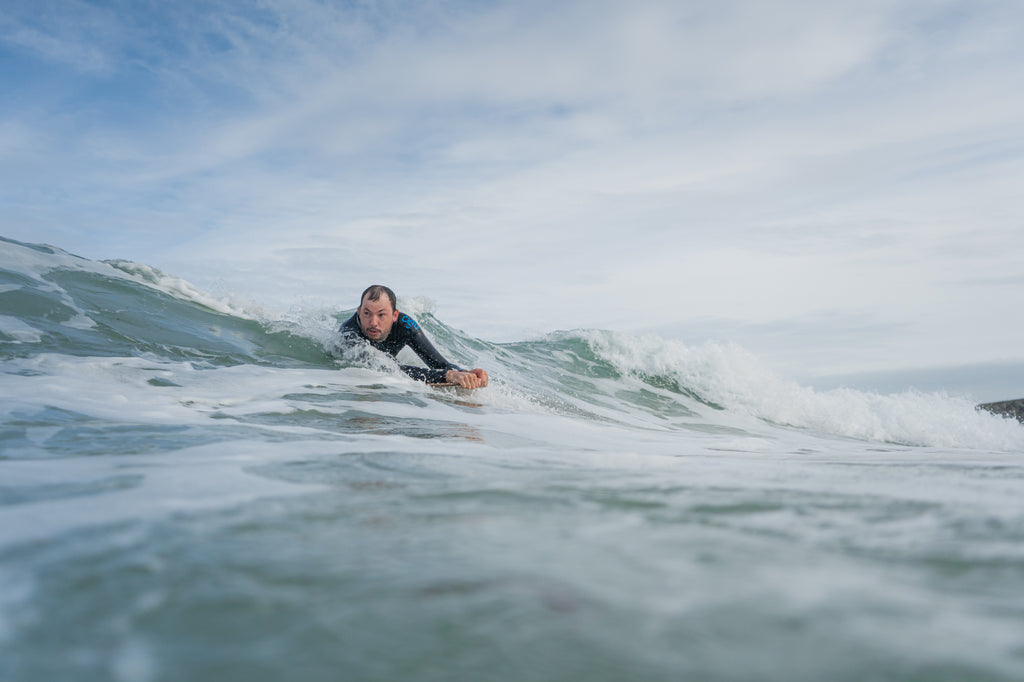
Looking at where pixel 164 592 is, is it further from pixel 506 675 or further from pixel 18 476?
pixel 18 476

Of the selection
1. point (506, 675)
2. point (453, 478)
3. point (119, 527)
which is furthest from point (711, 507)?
point (119, 527)

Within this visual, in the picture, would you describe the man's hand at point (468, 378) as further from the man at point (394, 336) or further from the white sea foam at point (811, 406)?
the white sea foam at point (811, 406)

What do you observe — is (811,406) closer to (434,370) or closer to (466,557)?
(434,370)

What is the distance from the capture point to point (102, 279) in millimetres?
9562

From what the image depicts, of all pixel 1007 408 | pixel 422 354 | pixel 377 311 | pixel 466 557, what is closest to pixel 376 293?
pixel 377 311

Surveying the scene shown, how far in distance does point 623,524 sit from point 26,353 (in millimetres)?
6409

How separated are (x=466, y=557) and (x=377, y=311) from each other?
20.6ft

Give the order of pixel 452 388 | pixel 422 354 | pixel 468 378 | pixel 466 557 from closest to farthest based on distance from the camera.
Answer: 1. pixel 466 557
2. pixel 468 378
3. pixel 452 388
4. pixel 422 354

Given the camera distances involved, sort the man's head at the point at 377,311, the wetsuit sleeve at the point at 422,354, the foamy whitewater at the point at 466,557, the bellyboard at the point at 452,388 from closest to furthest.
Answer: the foamy whitewater at the point at 466,557 → the bellyboard at the point at 452,388 → the man's head at the point at 377,311 → the wetsuit sleeve at the point at 422,354

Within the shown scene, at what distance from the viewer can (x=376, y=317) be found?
7754 millimetres

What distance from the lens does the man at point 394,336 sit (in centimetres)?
740

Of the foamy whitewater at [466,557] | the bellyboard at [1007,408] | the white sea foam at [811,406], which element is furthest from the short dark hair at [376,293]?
the bellyboard at [1007,408]

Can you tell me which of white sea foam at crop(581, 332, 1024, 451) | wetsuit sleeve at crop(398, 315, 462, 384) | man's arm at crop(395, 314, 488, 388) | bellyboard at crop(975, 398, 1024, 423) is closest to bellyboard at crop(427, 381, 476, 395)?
man's arm at crop(395, 314, 488, 388)

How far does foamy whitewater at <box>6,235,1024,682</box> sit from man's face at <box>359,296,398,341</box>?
320cm
